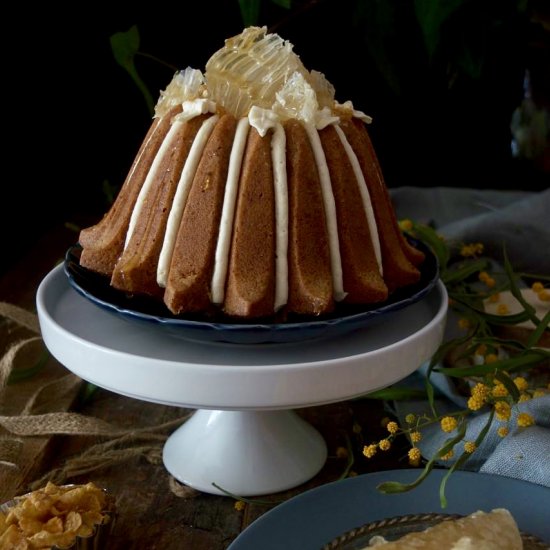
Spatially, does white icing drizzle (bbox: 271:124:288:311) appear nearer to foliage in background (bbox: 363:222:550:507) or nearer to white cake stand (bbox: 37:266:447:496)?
white cake stand (bbox: 37:266:447:496)

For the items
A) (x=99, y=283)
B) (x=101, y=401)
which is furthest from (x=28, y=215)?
(x=99, y=283)

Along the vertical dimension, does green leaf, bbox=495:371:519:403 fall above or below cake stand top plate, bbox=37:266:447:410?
below

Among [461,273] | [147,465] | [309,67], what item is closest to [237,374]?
[147,465]

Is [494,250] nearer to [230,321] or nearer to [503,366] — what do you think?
[503,366]

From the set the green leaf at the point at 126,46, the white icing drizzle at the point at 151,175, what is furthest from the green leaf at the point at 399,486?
the green leaf at the point at 126,46

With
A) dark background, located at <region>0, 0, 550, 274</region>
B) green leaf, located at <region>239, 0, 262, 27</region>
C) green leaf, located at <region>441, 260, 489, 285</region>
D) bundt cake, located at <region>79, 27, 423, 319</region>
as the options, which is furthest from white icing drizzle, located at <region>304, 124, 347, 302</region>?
dark background, located at <region>0, 0, 550, 274</region>

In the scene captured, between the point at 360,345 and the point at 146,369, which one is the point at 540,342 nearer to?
the point at 360,345

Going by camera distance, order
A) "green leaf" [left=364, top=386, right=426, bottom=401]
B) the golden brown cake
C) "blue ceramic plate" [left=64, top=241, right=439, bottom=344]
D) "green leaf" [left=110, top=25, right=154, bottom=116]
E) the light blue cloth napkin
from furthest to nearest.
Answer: "green leaf" [left=110, top=25, right=154, bottom=116] → "green leaf" [left=364, top=386, right=426, bottom=401] → the light blue cloth napkin → "blue ceramic plate" [left=64, top=241, right=439, bottom=344] → the golden brown cake

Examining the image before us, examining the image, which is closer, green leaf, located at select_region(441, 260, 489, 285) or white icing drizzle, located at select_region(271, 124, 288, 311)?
white icing drizzle, located at select_region(271, 124, 288, 311)

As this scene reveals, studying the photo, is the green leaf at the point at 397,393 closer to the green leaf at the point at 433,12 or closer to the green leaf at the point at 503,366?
the green leaf at the point at 503,366
